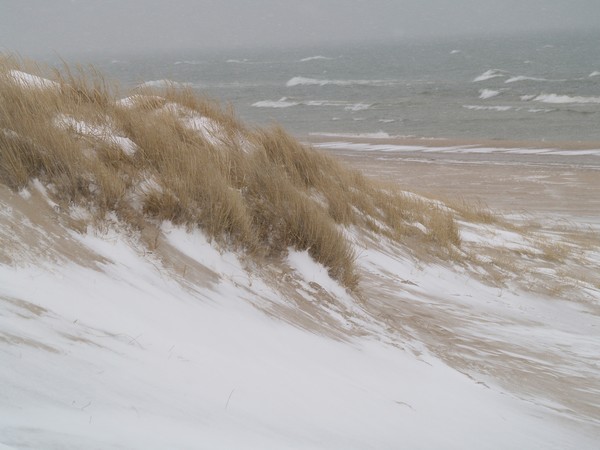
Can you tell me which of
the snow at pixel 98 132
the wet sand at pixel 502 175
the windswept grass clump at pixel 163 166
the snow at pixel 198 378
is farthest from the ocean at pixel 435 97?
the snow at pixel 198 378

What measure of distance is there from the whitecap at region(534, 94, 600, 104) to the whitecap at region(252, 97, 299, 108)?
568 inches

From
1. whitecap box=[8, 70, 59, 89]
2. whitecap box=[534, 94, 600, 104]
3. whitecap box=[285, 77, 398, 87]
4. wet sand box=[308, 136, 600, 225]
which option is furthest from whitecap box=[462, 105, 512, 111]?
whitecap box=[8, 70, 59, 89]

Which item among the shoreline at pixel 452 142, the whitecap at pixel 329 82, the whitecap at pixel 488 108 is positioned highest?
the shoreline at pixel 452 142

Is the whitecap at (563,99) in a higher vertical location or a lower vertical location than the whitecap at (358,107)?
higher

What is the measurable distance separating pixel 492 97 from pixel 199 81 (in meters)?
31.5

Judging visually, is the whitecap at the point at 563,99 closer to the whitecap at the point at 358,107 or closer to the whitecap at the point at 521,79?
the whitecap at the point at 521,79

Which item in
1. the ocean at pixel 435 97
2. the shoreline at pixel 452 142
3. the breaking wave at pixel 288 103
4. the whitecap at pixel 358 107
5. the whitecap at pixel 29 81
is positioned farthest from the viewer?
the breaking wave at pixel 288 103

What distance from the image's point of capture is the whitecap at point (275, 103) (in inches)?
1548

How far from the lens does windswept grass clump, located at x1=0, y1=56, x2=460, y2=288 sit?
3.38 meters

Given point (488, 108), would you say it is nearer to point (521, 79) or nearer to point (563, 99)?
point (563, 99)

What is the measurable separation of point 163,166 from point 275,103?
37299 mm

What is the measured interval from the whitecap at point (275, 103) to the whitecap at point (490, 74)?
14385 mm

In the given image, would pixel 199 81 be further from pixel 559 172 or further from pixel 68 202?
pixel 68 202

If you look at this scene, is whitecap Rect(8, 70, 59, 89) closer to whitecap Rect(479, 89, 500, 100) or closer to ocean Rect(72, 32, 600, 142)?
ocean Rect(72, 32, 600, 142)
